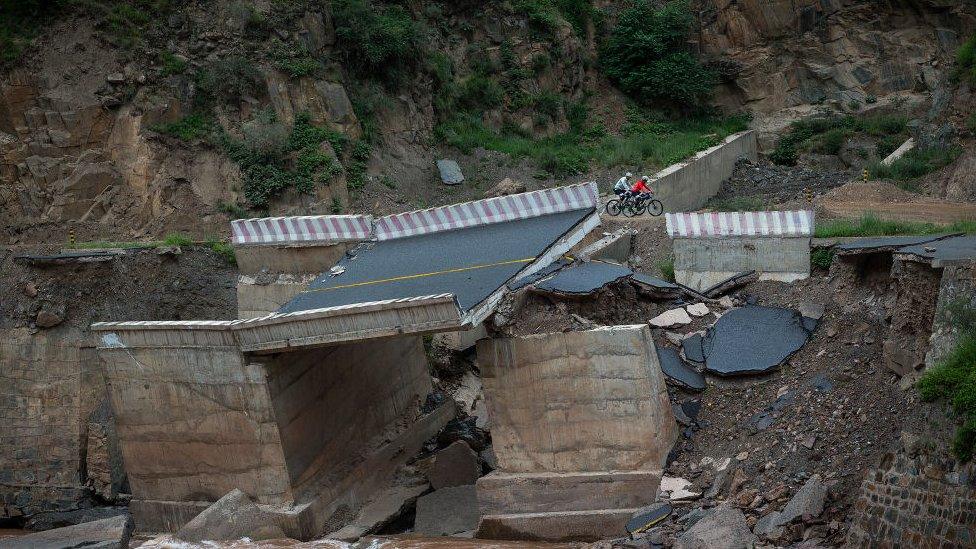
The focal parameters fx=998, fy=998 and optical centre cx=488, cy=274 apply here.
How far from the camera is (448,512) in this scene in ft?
53.4

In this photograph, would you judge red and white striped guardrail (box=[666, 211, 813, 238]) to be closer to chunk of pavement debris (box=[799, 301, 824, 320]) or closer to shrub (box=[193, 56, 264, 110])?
chunk of pavement debris (box=[799, 301, 824, 320])

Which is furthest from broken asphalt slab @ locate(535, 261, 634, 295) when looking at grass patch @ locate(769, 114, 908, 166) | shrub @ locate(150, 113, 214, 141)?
grass patch @ locate(769, 114, 908, 166)

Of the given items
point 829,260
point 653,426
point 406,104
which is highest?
point 406,104

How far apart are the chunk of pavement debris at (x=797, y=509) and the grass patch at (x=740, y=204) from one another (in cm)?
1423

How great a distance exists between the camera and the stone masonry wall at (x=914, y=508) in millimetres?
9305

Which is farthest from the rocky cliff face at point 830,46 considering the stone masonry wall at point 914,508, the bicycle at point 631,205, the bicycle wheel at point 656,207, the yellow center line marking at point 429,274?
the stone masonry wall at point 914,508

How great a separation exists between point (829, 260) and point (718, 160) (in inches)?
647

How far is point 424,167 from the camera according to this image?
3050 cm

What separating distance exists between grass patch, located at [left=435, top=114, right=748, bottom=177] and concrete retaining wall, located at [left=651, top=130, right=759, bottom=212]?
55 centimetres

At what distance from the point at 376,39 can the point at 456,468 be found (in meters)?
16.9

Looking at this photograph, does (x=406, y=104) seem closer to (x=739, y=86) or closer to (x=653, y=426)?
(x=739, y=86)

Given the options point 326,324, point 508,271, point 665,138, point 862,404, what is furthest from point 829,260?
point 665,138

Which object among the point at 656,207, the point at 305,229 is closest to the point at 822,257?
the point at 656,207

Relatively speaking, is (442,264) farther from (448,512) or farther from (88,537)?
(88,537)
